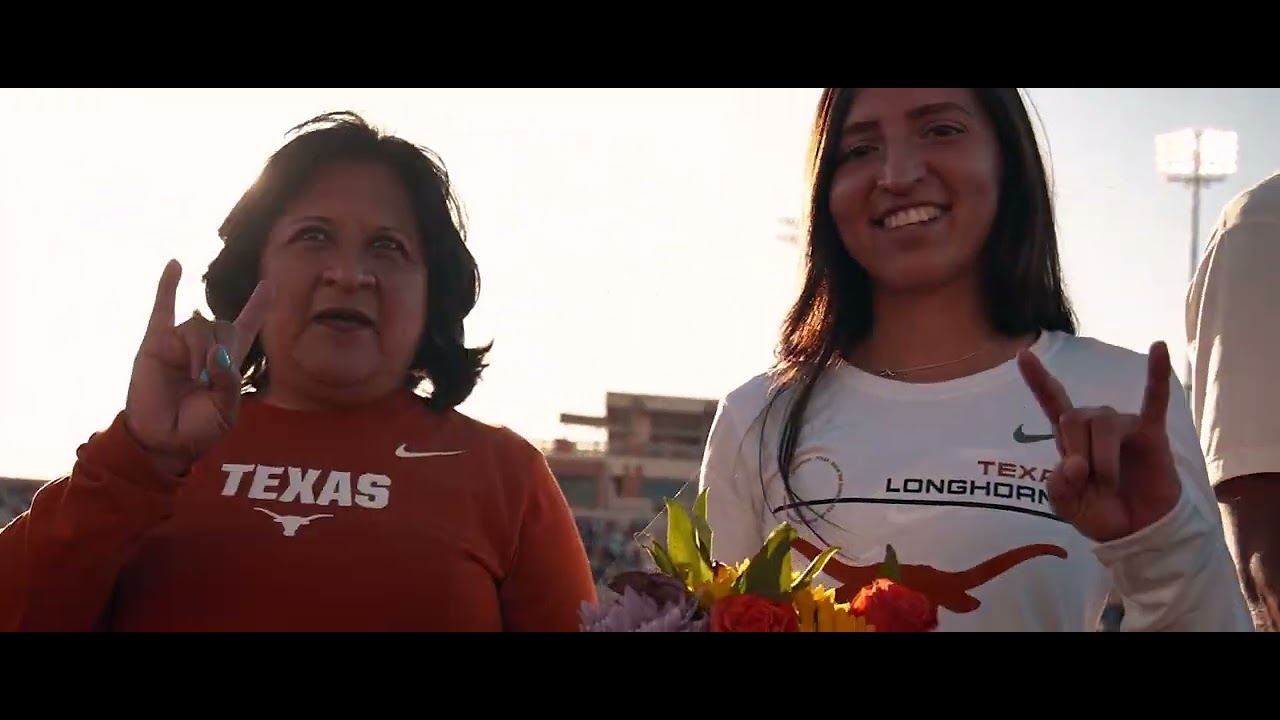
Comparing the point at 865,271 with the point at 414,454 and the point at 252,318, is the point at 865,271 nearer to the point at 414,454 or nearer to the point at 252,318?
the point at 414,454

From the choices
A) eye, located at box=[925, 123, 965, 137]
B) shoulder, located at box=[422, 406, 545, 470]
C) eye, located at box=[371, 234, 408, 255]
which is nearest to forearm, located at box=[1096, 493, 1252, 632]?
eye, located at box=[925, 123, 965, 137]

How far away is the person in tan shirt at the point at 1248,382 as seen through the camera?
217 centimetres

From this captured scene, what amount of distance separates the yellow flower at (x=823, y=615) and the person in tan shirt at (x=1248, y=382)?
0.94 meters

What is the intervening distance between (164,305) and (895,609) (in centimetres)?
101

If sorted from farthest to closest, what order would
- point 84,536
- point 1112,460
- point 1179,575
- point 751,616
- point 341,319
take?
point 341,319 → point 84,536 → point 1179,575 → point 1112,460 → point 751,616

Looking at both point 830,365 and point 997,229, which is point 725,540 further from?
point 997,229

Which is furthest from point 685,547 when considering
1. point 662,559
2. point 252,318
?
point 252,318

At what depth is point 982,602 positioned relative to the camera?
76.4 inches

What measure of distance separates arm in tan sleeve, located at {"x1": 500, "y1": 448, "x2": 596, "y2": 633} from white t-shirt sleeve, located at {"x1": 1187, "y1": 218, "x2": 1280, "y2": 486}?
1.06 m

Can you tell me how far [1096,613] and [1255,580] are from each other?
0.92ft

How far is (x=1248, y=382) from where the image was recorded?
7.36 ft

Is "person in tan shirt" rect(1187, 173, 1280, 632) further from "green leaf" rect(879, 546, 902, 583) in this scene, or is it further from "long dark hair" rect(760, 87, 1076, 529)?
"green leaf" rect(879, 546, 902, 583)

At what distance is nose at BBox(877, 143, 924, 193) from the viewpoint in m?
2.11
